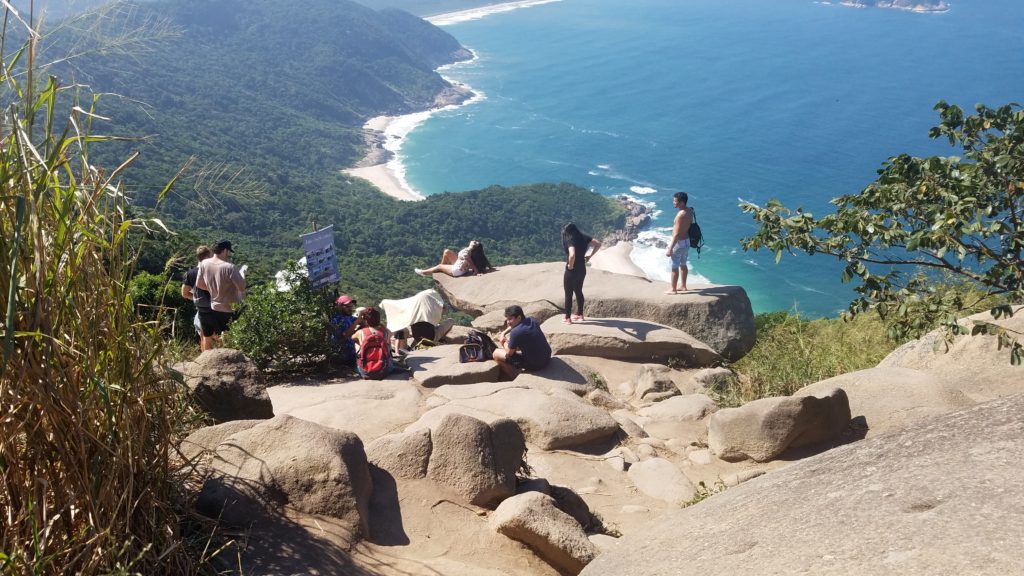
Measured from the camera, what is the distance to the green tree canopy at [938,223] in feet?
18.3

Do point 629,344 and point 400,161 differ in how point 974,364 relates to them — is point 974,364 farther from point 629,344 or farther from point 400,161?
point 400,161

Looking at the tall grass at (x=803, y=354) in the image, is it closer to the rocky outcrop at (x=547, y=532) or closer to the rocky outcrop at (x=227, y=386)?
the rocky outcrop at (x=547, y=532)

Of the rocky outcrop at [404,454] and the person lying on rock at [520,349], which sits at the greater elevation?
the rocky outcrop at [404,454]

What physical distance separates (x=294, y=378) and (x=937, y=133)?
6420 millimetres

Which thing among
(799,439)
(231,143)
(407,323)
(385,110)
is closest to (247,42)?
(385,110)

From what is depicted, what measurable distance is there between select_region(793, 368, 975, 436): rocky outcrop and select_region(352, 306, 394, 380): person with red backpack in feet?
13.0

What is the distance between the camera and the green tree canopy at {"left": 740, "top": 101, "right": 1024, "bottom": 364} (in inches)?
220

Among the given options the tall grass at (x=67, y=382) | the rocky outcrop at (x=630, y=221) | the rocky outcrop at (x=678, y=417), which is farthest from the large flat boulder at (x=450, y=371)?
the rocky outcrop at (x=630, y=221)

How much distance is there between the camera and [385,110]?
7888 centimetres

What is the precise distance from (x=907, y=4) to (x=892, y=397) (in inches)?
4993

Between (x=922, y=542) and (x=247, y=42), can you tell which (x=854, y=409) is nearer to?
(x=922, y=542)

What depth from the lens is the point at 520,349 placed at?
343 inches

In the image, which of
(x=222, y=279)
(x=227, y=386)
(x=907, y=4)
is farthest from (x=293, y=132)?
(x=907, y=4)

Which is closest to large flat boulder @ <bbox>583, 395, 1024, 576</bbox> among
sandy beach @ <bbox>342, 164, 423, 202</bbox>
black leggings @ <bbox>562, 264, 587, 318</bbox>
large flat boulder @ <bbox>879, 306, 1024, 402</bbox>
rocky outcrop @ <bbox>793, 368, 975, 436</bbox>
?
rocky outcrop @ <bbox>793, 368, 975, 436</bbox>
